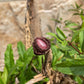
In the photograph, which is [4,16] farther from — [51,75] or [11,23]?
[51,75]

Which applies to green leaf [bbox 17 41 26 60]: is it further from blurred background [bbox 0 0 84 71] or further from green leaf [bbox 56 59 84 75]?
blurred background [bbox 0 0 84 71]

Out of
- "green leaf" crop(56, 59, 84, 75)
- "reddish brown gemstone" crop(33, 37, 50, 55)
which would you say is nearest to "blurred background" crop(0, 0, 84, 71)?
"reddish brown gemstone" crop(33, 37, 50, 55)

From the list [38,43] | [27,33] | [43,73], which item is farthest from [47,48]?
[27,33]

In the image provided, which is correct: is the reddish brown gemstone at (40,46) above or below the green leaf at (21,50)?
above

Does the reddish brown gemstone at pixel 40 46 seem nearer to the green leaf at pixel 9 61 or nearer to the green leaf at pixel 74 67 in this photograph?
the green leaf at pixel 74 67

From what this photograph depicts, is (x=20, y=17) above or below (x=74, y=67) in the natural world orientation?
above

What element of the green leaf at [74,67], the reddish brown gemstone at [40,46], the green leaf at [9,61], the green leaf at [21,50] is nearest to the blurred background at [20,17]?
the green leaf at [21,50]

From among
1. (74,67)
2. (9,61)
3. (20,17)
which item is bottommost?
(9,61)

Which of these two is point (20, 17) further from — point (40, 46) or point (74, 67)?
point (74, 67)

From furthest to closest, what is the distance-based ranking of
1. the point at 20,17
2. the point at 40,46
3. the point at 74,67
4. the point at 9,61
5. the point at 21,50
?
the point at 20,17, the point at 21,50, the point at 9,61, the point at 40,46, the point at 74,67

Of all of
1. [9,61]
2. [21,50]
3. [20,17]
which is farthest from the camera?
[20,17]

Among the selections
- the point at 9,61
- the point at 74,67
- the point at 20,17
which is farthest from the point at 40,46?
the point at 20,17

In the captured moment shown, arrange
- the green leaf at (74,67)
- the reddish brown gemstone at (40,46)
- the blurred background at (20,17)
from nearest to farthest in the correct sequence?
the green leaf at (74,67)
the reddish brown gemstone at (40,46)
the blurred background at (20,17)
